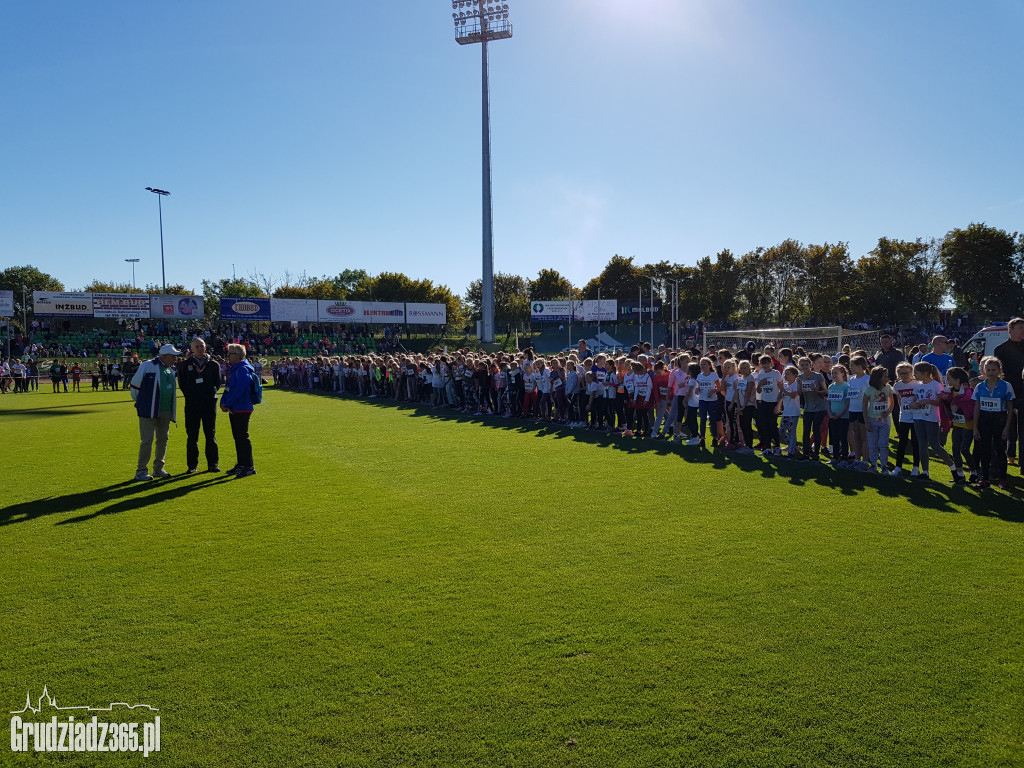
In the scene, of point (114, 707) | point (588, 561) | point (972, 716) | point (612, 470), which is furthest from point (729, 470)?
point (114, 707)

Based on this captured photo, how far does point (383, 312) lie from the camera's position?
66188mm

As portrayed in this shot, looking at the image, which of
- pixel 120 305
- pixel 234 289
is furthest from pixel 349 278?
pixel 120 305

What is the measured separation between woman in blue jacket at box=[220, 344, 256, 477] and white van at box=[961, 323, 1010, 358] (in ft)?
66.8

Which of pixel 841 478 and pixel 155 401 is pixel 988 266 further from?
pixel 155 401

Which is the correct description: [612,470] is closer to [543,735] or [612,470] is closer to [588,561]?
[588,561]

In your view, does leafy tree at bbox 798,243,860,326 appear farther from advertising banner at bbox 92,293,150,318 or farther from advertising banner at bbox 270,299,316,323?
advertising banner at bbox 92,293,150,318

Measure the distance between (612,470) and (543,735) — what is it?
6.64 m

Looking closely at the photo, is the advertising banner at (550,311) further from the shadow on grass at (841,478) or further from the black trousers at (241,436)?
the black trousers at (241,436)

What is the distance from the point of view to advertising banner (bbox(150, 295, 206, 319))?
56781 mm

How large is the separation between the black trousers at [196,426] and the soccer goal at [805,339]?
11533 millimetres

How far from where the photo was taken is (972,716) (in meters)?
3.29

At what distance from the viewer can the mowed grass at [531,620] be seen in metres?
3.19

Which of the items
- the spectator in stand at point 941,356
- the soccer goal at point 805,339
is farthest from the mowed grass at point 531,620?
the soccer goal at point 805,339

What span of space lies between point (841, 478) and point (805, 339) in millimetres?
14047
